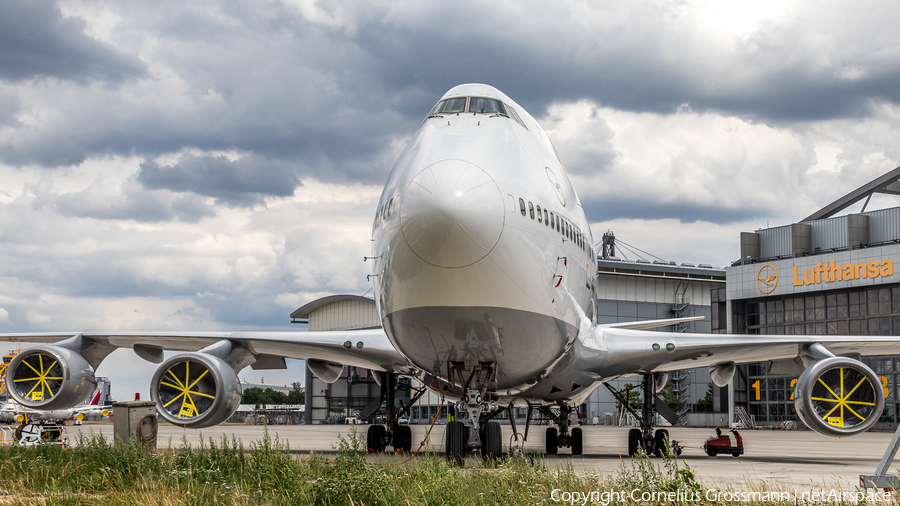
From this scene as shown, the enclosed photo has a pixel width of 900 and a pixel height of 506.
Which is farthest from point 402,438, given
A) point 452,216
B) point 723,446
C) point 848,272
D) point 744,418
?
point 744,418

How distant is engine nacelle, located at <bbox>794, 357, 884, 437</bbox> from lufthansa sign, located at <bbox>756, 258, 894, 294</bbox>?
38.2m

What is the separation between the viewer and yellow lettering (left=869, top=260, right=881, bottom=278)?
47438 millimetres

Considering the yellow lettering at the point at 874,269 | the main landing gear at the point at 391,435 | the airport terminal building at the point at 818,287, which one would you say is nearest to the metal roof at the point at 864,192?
the airport terminal building at the point at 818,287

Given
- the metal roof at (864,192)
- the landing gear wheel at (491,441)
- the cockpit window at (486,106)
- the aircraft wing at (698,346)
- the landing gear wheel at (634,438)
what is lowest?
the landing gear wheel at (634,438)

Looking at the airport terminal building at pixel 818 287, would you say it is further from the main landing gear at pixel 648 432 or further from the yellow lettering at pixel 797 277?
the main landing gear at pixel 648 432

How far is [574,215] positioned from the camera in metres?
12.5

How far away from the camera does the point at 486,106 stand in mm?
11719

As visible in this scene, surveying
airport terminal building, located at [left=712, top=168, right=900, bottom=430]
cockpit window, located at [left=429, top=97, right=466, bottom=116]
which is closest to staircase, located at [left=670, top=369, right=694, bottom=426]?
airport terminal building, located at [left=712, top=168, right=900, bottom=430]

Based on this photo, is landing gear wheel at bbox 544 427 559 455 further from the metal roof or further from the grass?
the metal roof

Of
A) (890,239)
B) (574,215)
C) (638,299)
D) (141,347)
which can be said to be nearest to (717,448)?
(574,215)

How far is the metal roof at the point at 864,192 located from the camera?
52.7 m

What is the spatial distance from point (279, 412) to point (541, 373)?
90.3 metres

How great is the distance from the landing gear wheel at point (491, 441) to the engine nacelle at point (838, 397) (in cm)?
595

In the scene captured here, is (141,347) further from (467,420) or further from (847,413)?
(847,413)
